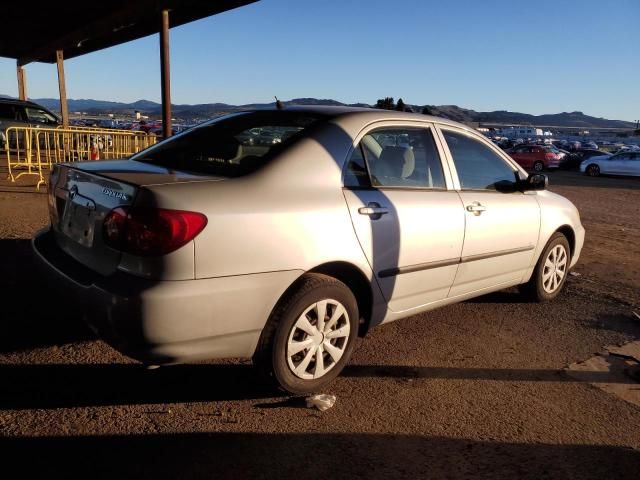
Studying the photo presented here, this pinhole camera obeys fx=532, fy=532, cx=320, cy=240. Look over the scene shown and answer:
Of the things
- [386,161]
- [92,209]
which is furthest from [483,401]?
[92,209]

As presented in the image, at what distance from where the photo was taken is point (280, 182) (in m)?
2.78

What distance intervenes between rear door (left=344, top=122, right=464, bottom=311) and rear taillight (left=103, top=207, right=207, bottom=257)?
96 cm

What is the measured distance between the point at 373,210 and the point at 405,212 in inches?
11.0

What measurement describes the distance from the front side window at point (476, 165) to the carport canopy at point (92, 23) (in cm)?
669

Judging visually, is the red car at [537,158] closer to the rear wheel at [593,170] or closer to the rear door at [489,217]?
the rear wheel at [593,170]

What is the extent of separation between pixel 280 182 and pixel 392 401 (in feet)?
4.55

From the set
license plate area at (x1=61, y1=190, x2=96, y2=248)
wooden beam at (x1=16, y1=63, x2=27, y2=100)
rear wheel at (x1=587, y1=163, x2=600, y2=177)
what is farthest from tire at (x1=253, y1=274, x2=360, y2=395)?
rear wheel at (x1=587, y1=163, x2=600, y2=177)

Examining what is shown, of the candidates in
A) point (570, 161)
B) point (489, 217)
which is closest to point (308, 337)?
point (489, 217)

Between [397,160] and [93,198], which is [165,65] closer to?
[397,160]

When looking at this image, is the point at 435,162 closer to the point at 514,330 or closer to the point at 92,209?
the point at 514,330

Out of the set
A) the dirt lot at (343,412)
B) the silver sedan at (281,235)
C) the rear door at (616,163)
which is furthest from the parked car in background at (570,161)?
the silver sedan at (281,235)

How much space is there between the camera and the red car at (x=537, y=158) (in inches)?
1182

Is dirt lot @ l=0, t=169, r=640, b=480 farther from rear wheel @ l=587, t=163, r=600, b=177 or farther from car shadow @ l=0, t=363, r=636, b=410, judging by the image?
rear wheel @ l=587, t=163, r=600, b=177

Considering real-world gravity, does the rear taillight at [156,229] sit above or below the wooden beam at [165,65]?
below
